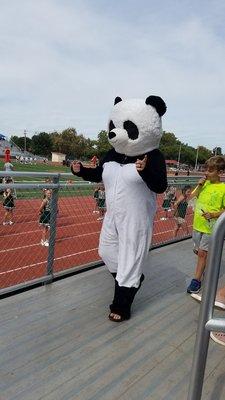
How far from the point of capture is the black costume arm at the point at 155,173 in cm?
298

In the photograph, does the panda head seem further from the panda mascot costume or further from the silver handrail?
the silver handrail

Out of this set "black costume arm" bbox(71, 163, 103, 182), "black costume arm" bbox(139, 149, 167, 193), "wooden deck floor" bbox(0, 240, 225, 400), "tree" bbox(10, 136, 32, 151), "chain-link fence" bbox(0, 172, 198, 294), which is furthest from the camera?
"tree" bbox(10, 136, 32, 151)

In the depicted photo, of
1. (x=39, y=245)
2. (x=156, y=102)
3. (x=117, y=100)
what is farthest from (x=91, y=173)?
(x=39, y=245)

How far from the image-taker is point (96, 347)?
2662mm

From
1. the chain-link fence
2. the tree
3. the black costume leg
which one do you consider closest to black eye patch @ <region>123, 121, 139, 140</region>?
the chain-link fence

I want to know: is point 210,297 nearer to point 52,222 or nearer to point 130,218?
point 130,218

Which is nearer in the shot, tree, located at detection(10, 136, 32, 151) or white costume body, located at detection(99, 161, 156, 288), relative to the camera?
white costume body, located at detection(99, 161, 156, 288)

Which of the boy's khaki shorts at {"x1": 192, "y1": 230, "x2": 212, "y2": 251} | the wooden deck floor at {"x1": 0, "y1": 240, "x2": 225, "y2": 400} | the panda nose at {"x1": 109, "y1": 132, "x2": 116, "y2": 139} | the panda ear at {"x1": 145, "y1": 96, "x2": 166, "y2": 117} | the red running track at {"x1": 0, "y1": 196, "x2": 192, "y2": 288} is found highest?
the panda ear at {"x1": 145, "y1": 96, "x2": 166, "y2": 117}

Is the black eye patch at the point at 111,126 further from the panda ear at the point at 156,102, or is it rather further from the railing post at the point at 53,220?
the railing post at the point at 53,220

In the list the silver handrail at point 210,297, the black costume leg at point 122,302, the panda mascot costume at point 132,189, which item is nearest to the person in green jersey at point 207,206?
the panda mascot costume at point 132,189

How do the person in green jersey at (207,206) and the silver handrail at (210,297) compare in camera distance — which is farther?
the person in green jersey at (207,206)

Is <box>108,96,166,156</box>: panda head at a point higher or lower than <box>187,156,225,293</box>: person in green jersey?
higher

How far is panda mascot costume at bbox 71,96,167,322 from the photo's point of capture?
3.10 metres

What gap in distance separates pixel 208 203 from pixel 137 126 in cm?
104
